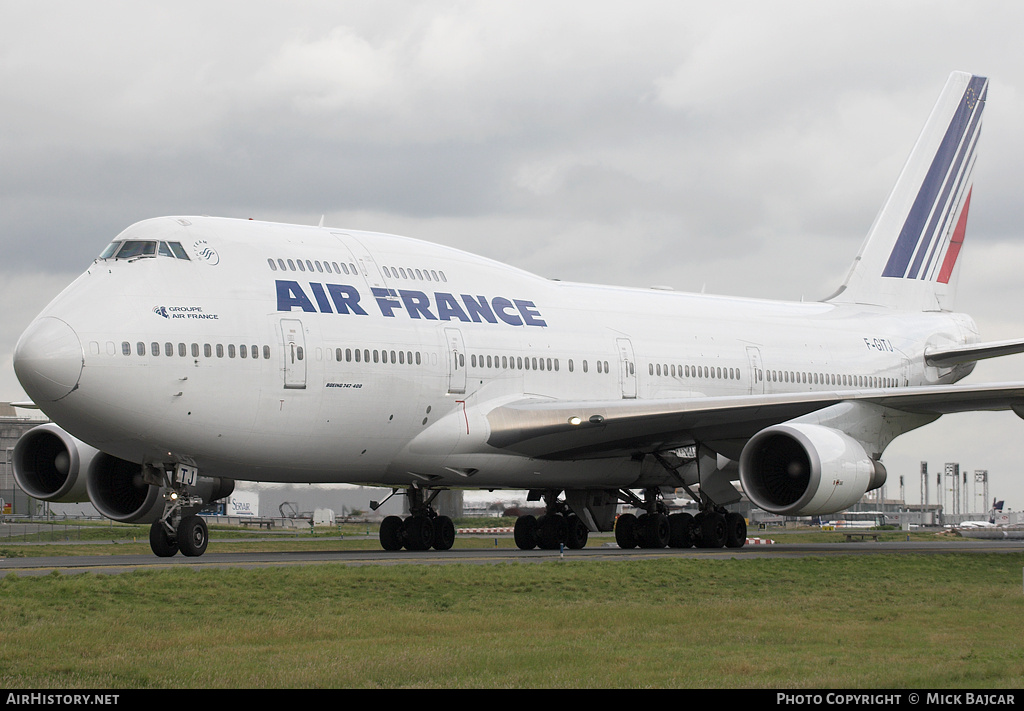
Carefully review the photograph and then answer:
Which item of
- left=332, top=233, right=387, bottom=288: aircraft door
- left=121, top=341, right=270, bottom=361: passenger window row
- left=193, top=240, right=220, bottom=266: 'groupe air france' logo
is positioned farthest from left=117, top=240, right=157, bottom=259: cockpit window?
left=332, top=233, right=387, bottom=288: aircraft door

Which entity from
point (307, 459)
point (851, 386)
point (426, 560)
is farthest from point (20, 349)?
point (851, 386)

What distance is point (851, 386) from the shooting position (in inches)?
1281

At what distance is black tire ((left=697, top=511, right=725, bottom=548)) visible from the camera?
2659 cm

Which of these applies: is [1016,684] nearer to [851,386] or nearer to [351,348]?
[351,348]

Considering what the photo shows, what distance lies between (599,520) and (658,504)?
4.60 ft

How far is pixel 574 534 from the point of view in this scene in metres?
28.3

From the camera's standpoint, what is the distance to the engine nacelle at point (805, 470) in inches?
915

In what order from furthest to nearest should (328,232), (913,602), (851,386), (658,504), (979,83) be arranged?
(979,83), (851,386), (658,504), (328,232), (913,602)

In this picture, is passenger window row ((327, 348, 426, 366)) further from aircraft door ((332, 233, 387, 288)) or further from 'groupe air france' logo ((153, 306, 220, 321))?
'groupe air france' logo ((153, 306, 220, 321))

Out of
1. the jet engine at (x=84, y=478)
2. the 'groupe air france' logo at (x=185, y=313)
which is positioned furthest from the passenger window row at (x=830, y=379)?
the 'groupe air france' logo at (x=185, y=313)

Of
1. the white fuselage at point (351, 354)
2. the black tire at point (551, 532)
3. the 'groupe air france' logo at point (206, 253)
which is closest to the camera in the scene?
the white fuselage at point (351, 354)

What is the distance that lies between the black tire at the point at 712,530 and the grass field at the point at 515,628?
6.72m

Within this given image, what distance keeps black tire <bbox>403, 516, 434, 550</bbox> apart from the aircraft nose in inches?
351

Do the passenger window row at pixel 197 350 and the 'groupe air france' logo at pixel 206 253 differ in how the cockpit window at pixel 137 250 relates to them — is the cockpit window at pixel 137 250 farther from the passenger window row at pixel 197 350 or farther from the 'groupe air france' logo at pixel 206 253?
the passenger window row at pixel 197 350
